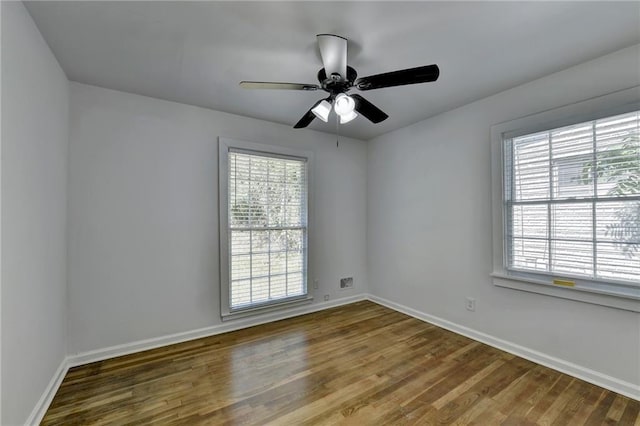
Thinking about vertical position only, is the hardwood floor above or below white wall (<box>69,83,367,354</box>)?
below

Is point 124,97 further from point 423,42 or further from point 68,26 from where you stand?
point 423,42

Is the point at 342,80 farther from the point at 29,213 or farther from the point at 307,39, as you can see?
the point at 29,213

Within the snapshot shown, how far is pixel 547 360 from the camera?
238 centimetres

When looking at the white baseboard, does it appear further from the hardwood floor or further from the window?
the window

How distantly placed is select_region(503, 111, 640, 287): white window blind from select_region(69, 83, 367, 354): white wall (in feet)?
9.06

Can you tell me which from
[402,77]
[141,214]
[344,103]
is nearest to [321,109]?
[344,103]

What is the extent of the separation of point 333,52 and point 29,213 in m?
2.12

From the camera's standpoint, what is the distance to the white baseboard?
2010 mm

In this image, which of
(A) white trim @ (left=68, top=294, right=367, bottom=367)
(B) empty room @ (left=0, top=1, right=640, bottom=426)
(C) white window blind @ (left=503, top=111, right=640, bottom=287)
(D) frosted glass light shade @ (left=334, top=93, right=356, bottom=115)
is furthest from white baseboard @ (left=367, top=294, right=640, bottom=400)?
(D) frosted glass light shade @ (left=334, top=93, right=356, bottom=115)

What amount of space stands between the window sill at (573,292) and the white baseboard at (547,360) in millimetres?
533

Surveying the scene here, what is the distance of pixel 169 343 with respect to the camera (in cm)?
280

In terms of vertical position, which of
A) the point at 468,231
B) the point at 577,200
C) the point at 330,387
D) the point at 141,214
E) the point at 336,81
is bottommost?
the point at 330,387

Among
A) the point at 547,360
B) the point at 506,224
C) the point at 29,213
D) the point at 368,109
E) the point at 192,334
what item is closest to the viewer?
the point at 29,213

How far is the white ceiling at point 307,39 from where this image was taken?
1.62m
